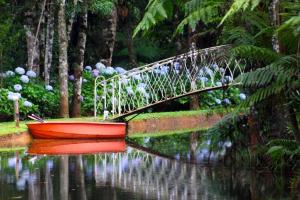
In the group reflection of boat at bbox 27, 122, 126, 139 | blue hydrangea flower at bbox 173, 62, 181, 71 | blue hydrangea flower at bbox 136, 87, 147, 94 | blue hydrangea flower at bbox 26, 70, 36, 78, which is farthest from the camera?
blue hydrangea flower at bbox 173, 62, 181, 71

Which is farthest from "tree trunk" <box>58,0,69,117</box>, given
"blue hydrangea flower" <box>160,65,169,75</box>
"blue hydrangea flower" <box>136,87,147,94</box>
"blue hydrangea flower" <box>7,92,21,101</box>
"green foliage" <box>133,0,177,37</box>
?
"green foliage" <box>133,0,177,37</box>

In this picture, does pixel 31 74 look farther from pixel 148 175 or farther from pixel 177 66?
pixel 148 175

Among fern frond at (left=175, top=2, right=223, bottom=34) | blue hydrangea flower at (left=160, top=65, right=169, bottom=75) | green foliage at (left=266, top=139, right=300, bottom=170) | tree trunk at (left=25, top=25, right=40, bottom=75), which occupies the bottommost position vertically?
green foliage at (left=266, top=139, right=300, bottom=170)

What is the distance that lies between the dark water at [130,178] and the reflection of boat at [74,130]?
6.78 feet

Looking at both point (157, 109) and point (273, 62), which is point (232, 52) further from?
point (157, 109)

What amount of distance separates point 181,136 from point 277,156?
11.2m

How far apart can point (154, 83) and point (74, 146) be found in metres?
8.54

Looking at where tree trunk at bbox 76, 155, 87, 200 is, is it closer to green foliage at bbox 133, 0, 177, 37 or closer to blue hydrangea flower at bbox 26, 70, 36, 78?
green foliage at bbox 133, 0, 177, 37

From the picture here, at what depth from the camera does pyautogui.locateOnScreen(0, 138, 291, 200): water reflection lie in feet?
41.0

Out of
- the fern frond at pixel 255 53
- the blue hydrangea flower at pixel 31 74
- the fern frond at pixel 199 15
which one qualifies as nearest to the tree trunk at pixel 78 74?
the blue hydrangea flower at pixel 31 74

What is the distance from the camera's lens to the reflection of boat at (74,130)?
21312 millimetres

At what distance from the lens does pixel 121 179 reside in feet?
47.6

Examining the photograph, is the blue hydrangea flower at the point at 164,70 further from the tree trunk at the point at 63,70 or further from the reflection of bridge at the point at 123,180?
the reflection of bridge at the point at 123,180

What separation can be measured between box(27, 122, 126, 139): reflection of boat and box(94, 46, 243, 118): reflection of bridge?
5.16 feet
